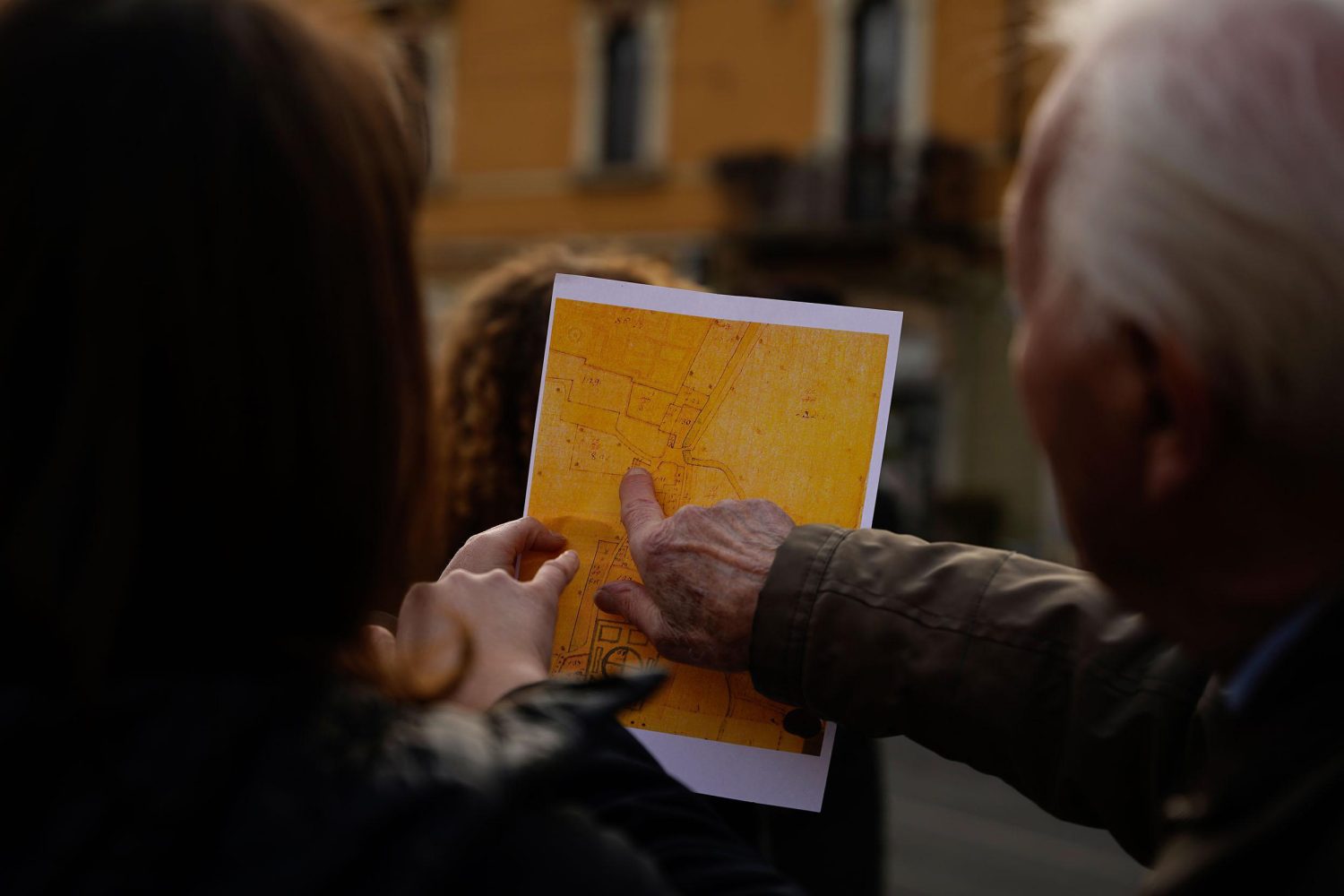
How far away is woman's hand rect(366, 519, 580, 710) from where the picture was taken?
0.96 meters

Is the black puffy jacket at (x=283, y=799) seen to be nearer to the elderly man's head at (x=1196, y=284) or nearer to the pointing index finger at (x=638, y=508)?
the elderly man's head at (x=1196, y=284)

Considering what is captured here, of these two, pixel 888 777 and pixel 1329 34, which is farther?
pixel 888 777

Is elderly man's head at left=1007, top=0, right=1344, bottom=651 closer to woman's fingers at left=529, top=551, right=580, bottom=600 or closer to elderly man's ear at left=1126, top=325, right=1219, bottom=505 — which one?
elderly man's ear at left=1126, top=325, right=1219, bottom=505

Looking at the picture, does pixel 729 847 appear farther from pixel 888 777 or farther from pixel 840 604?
pixel 888 777

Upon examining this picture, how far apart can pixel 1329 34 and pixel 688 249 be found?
15.1 metres

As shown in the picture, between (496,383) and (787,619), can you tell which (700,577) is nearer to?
(787,619)

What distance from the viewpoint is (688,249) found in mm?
15789

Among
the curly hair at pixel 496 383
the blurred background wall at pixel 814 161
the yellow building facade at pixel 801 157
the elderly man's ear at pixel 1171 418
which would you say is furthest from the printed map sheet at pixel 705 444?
the yellow building facade at pixel 801 157

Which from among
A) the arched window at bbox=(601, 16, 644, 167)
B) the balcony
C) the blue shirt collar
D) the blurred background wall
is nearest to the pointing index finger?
the blue shirt collar

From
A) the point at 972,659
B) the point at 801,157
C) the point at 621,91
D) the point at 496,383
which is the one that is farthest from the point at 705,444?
the point at 621,91

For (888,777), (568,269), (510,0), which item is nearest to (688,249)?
(510,0)

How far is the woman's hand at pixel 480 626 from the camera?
96 centimetres

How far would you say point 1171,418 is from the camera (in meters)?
0.92

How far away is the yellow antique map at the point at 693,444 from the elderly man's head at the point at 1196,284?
43 cm
